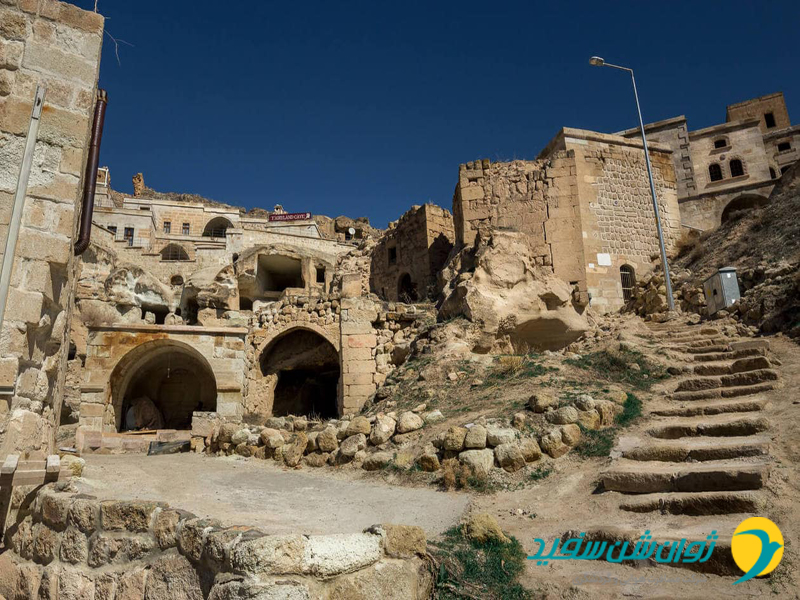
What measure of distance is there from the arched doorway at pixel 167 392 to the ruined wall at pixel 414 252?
25.4 feet

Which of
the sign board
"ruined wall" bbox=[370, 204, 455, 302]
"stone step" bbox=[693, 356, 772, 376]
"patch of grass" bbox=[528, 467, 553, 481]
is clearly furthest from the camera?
the sign board

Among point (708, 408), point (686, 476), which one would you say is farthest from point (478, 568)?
point (708, 408)

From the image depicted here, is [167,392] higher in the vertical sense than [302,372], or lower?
lower

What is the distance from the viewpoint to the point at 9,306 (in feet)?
13.2

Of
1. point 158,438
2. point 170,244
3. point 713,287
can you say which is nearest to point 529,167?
point 713,287

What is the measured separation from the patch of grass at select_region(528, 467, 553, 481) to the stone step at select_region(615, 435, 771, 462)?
0.86 metres

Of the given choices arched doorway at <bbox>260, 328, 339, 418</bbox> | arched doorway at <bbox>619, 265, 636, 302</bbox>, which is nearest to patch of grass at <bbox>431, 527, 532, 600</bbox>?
arched doorway at <bbox>260, 328, 339, 418</bbox>

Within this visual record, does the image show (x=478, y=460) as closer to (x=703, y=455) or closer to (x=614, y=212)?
(x=703, y=455)

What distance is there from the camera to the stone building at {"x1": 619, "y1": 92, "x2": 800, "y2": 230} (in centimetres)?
2591

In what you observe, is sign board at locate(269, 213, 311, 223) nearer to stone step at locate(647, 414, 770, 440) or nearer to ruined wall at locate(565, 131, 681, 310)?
ruined wall at locate(565, 131, 681, 310)

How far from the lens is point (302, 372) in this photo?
17.2 meters

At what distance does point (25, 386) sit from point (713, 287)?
40.8ft

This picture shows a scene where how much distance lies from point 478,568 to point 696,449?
9.91 feet

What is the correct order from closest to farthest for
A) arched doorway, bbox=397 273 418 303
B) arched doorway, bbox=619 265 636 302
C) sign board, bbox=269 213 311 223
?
1. arched doorway, bbox=619 265 636 302
2. arched doorway, bbox=397 273 418 303
3. sign board, bbox=269 213 311 223
